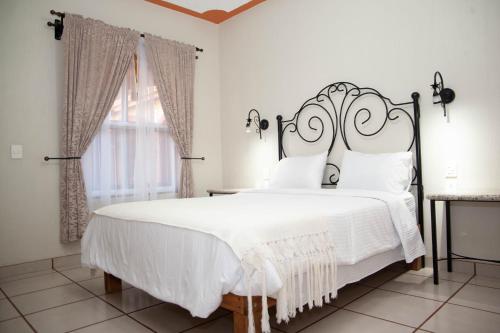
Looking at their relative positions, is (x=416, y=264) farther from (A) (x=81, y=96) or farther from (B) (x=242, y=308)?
(A) (x=81, y=96)

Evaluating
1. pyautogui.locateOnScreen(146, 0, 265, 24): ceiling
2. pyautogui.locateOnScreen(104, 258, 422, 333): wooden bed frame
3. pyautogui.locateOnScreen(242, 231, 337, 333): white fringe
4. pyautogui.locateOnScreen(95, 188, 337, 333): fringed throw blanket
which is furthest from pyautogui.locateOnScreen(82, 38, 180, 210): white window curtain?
pyautogui.locateOnScreen(242, 231, 337, 333): white fringe

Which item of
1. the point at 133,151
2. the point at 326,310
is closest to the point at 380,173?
the point at 326,310

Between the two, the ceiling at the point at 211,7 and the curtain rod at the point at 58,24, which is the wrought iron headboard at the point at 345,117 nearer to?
the ceiling at the point at 211,7

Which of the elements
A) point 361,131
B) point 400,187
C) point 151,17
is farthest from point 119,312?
point 151,17

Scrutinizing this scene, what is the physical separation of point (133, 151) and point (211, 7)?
1.74 metres

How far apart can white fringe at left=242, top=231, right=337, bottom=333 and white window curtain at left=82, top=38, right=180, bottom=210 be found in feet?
7.91

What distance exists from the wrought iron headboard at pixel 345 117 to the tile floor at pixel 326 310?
0.58 metres

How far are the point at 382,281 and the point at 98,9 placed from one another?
3.47m

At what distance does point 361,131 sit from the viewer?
310 cm

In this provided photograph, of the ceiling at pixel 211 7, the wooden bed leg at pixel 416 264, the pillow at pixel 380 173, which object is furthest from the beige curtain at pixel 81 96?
the wooden bed leg at pixel 416 264

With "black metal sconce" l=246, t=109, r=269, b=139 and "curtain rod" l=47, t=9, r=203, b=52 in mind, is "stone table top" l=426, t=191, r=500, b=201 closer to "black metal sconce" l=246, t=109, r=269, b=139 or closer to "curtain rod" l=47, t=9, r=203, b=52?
"black metal sconce" l=246, t=109, r=269, b=139

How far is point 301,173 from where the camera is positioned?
3.15 m

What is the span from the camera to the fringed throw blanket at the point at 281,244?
139 cm

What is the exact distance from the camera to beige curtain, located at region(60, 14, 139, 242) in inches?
122
